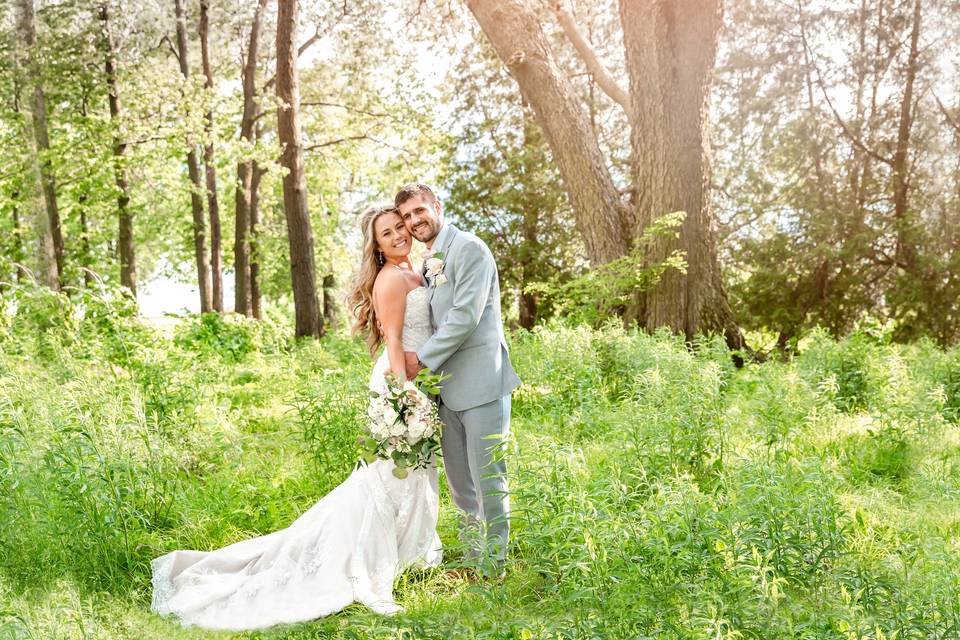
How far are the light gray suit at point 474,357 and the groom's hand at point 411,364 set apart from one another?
0.15 meters

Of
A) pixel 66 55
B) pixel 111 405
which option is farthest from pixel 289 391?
pixel 66 55

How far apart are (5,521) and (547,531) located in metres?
3.47

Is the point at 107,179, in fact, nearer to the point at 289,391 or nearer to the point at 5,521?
the point at 289,391

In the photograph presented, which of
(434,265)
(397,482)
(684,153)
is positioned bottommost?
(397,482)

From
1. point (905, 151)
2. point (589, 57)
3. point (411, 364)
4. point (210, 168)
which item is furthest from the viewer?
point (210, 168)

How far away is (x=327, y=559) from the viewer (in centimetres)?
447

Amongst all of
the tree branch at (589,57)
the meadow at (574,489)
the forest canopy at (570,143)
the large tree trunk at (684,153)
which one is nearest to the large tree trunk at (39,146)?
the forest canopy at (570,143)

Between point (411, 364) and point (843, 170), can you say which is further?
A: point (843, 170)

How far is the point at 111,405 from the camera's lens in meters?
5.09

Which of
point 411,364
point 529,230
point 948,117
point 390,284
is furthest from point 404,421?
point 529,230

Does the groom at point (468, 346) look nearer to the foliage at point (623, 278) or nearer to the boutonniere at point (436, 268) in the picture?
the boutonniere at point (436, 268)

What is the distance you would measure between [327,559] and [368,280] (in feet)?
5.55

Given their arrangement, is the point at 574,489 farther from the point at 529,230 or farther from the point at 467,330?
the point at 529,230

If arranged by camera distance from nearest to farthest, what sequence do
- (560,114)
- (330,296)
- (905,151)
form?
(560,114) → (905,151) → (330,296)
